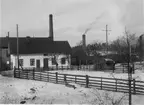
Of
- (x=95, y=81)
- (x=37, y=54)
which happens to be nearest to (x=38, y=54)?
(x=37, y=54)

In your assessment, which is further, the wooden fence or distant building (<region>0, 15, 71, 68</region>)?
distant building (<region>0, 15, 71, 68</region>)

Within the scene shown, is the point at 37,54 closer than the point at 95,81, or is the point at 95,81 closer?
the point at 95,81

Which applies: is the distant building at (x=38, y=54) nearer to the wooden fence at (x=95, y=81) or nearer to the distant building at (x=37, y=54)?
the distant building at (x=37, y=54)

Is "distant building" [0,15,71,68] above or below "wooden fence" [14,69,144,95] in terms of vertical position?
above

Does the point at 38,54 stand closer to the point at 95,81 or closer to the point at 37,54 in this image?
the point at 37,54

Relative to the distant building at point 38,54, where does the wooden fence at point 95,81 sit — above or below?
below

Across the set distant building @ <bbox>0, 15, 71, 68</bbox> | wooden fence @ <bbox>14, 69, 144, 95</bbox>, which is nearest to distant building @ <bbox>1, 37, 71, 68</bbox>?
distant building @ <bbox>0, 15, 71, 68</bbox>

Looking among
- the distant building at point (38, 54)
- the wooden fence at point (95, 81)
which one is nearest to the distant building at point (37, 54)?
the distant building at point (38, 54)

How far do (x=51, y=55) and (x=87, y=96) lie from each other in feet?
87.7

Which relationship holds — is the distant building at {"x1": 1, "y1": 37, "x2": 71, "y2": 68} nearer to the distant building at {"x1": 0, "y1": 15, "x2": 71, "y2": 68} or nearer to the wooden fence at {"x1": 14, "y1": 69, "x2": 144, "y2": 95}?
the distant building at {"x1": 0, "y1": 15, "x2": 71, "y2": 68}

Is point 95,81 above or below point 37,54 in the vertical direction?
below

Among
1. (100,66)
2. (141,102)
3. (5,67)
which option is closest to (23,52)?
(5,67)

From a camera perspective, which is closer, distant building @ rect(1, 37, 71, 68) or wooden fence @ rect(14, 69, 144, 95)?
wooden fence @ rect(14, 69, 144, 95)

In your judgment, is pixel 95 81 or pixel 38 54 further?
pixel 38 54
